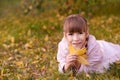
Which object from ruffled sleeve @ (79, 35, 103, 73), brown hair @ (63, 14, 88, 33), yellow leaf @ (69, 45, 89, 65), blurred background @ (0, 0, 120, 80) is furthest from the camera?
blurred background @ (0, 0, 120, 80)

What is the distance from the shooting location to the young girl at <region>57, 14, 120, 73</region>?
464 cm

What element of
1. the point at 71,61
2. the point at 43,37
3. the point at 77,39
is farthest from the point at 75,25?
the point at 43,37

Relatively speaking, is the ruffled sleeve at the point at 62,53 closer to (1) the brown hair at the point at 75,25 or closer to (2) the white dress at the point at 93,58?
(2) the white dress at the point at 93,58

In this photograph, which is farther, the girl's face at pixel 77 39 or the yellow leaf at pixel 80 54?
the girl's face at pixel 77 39

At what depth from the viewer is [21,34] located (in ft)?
24.2

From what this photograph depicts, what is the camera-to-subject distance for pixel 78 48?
471 centimetres

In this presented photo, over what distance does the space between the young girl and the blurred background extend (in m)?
0.13

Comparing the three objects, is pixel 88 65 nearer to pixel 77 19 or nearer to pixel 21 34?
pixel 77 19

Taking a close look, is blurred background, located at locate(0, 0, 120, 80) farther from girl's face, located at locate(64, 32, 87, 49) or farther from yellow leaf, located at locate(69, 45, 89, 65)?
girl's face, located at locate(64, 32, 87, 49)

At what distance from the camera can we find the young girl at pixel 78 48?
4641 millimetres

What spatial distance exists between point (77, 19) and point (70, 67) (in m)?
0.57

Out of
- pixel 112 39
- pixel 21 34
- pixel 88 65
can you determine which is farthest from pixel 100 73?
pixel 21 34

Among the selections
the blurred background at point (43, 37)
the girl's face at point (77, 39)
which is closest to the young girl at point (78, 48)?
the girl's face at point (77, 39)

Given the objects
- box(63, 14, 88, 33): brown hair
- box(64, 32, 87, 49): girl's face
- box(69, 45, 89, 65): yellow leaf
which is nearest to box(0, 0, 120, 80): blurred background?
box(69, 45, 89, 65): yellow leaf
